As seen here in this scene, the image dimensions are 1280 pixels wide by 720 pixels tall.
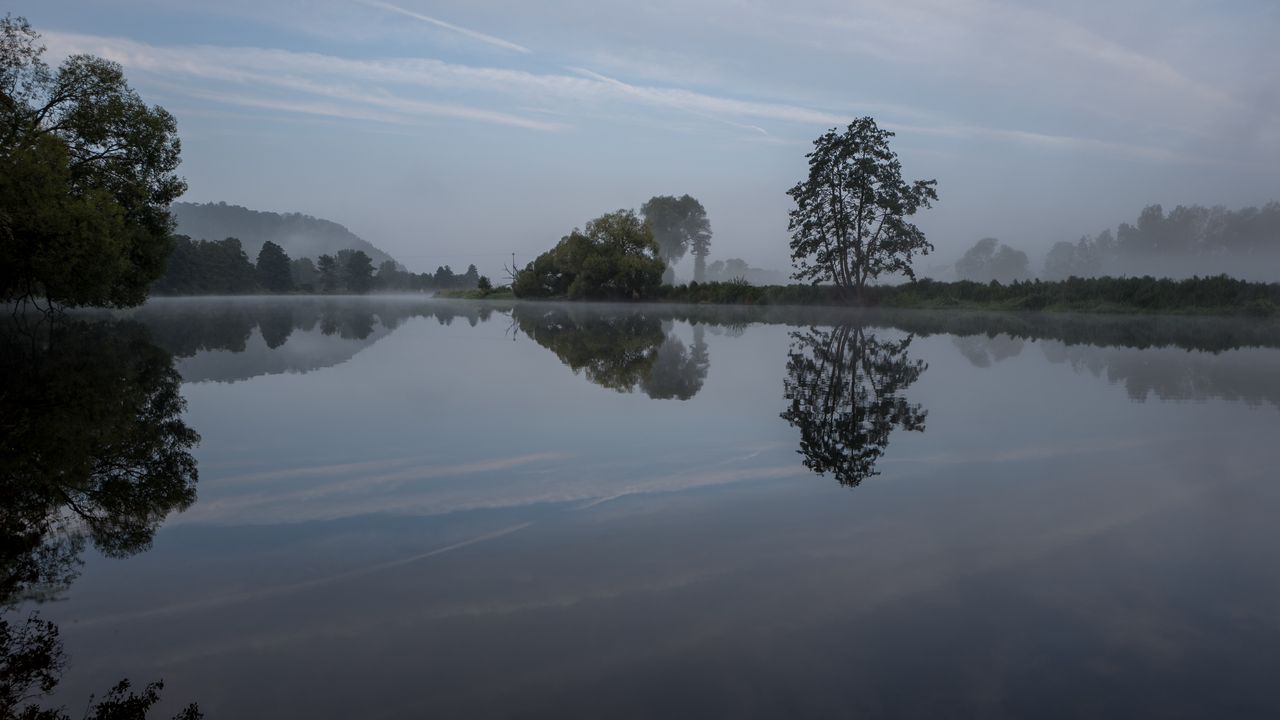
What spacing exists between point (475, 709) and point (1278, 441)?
897 centimetres

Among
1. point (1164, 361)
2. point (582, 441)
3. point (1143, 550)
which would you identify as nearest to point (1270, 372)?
point (1164, 361)

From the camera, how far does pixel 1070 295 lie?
141 ft

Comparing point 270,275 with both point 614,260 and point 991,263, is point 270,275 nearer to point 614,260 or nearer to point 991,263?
point 614,260

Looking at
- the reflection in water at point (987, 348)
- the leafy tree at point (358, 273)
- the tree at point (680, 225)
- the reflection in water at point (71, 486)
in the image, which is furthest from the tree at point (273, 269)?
the reflection in water at point (987, 348)

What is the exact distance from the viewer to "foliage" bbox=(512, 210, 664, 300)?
5888 centimetres

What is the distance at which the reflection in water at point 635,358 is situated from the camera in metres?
11.6

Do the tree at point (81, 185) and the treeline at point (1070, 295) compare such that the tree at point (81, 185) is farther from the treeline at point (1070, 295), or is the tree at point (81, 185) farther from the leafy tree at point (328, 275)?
the leafy tree at point (328, 275)

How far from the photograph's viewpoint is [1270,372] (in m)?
14.0

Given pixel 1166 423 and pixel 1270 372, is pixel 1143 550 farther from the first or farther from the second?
pixel 1270 372

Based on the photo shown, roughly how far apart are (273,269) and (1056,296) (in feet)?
336

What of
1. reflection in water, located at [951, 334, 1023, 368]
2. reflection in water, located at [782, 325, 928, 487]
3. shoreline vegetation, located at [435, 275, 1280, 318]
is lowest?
reflection in water, located at [782, 325, 928, 487]

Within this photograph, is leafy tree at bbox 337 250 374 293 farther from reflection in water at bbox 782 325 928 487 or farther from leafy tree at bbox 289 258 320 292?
reflection in water at bbox 782 325 928 487

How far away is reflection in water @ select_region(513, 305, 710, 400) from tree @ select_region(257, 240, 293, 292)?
96306 millimetres

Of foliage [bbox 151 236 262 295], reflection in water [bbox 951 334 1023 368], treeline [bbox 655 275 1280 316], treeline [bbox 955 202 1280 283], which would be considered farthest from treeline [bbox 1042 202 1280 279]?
foliage [bbox 151 236 262 295]
